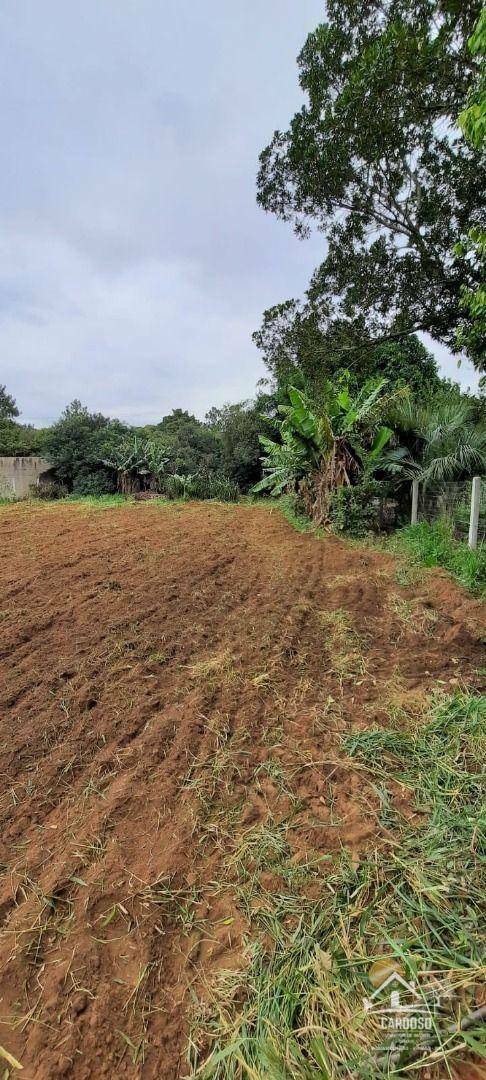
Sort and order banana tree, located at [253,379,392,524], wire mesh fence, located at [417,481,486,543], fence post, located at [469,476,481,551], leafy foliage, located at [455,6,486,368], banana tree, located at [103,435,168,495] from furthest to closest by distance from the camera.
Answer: banana tree, located at [103,435,168,495], banana tree, located at [253,379,392,524], wire mesh fence, located at [417,481,486,543], fence post, located at [469,476,481,551], leafy foliage, located at [455,6,486,368]

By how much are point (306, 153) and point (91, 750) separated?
10110 mm

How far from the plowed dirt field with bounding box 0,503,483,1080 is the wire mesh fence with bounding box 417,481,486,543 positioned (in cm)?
156

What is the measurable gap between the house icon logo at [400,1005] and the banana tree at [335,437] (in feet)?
24.4

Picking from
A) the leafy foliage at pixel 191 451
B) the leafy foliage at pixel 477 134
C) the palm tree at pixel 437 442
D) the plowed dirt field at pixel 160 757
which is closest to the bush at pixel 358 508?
the palm tree at pixel 437 442

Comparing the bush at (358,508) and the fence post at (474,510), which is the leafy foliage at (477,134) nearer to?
the fence post at (474,510)

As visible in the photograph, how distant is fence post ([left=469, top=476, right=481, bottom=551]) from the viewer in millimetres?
5488

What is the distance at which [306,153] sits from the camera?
7.73 m

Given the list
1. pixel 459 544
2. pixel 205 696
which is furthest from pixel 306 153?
pixel 205 696

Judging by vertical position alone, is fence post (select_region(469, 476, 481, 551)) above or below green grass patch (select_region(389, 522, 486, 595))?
above

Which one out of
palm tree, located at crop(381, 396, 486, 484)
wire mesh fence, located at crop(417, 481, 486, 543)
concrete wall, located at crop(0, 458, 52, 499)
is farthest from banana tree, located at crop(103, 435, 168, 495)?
wire mesh fence, located at crop(417, 481, 486, 543)

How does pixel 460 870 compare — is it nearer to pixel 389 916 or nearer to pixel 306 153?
pixel 389 916

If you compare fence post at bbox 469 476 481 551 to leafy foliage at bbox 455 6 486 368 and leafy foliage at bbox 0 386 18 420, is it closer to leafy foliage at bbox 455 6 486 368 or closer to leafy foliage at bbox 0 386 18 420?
leafy foliage at bbox 455 6 486 368

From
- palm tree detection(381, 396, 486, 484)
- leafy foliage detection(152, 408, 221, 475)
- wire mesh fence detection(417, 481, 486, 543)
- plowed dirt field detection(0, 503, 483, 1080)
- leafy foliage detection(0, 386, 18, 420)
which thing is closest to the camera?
plowed dirt field detection(0, 503, 483, 1080)

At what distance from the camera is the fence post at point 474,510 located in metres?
5.49
